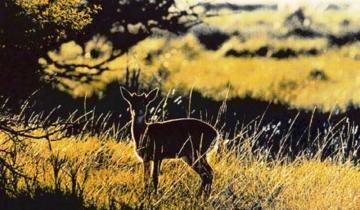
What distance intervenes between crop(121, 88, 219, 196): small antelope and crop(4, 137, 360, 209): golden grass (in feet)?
0.63

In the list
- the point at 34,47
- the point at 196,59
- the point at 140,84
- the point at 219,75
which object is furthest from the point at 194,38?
the point at 34,47

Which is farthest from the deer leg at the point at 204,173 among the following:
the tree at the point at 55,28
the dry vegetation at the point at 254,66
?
the dry vegetation at the point at 254,66

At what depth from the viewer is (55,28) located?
12656mm

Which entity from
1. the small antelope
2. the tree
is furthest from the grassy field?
the tree

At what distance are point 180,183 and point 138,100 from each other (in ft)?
3.59

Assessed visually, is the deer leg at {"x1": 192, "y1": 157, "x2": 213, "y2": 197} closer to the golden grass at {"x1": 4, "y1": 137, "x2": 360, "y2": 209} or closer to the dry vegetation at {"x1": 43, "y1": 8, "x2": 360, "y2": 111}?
the golden grass at {"x1": 4, "y1": 137, "x2": 360, "y2": 209}

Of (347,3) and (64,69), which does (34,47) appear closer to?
(64,69)

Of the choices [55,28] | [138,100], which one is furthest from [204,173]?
[55,28]

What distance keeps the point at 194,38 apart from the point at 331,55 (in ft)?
15.0

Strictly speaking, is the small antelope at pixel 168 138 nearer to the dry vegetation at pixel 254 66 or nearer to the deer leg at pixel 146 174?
the deer leg at pixel 146 174

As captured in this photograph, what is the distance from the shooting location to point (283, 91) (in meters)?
20.6

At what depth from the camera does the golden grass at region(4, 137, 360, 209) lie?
848 cm

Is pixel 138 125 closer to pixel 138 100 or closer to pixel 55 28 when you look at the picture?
pixel 138 100

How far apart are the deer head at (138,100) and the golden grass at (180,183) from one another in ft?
2.07
